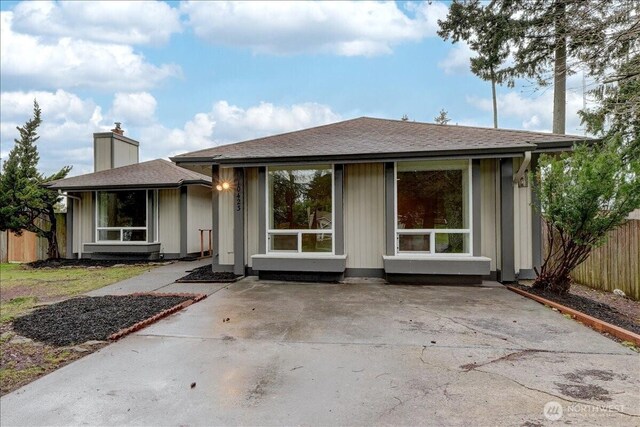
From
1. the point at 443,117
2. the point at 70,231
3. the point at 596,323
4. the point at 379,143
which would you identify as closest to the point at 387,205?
the point at 379,143

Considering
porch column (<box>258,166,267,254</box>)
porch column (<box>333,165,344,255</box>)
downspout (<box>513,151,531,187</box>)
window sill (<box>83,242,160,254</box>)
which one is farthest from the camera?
window sill (<box>83,242,160,254</box>)

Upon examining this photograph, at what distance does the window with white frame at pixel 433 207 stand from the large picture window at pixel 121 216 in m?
8.82

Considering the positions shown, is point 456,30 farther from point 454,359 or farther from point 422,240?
point 454,359

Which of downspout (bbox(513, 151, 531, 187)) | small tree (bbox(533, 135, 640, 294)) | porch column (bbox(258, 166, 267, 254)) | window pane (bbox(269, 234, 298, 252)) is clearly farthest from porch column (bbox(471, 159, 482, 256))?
porch column (bbox(258, 166, 267, 254))

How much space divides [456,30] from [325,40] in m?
4.92

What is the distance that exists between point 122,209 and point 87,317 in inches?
320

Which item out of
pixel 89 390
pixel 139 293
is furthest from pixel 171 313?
pixel 89 390

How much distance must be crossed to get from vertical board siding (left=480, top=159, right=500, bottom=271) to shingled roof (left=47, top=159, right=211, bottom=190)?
863 centimetres

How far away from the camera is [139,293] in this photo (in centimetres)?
640

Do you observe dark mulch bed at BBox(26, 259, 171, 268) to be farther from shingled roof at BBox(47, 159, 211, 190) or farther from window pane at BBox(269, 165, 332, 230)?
window pane at BBox(269, 165, 332, 230)

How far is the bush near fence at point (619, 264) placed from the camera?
6.62 metres

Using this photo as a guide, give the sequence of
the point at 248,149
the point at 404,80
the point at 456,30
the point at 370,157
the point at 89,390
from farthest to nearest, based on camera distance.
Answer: the point at 404,80 < the point at 456,30 < the point at 248,149 < the point at 370,157 < the point at 89,390

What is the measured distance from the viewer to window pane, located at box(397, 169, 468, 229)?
725cm

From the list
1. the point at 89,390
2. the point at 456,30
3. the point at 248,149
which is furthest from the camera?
the point at 456,30
